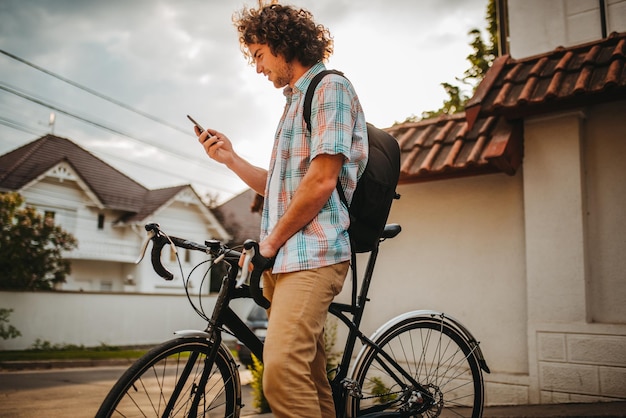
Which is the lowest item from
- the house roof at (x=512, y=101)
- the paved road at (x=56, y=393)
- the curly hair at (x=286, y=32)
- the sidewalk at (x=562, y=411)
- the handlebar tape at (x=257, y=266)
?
the paved road at (x=56, y=393)

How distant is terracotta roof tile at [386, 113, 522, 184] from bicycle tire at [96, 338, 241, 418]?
3.07 meters

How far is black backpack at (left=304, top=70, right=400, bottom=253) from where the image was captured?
2.19m

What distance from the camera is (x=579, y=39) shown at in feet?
18.4

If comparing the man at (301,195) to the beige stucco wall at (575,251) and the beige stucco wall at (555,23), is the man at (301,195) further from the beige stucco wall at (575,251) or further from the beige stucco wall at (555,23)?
the beige stucco wall at (555,23)

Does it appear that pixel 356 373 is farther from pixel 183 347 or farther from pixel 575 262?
pixel 575 262

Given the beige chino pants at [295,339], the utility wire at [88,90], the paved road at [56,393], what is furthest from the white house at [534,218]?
the utility wire at [88,90]

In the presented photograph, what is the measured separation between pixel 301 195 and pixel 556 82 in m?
3.32

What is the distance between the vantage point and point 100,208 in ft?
84.3

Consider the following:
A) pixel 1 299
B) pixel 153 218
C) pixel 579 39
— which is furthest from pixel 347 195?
pixel 153 218

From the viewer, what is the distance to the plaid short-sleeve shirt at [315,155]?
1.97 metres

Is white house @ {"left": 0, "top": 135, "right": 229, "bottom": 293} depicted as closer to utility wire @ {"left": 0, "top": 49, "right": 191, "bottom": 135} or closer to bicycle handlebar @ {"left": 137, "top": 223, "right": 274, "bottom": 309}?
utility wire @ {"left": 0, "top": 49, "right": 191, "bottom": 135}

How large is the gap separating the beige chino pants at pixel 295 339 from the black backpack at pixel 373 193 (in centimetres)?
27

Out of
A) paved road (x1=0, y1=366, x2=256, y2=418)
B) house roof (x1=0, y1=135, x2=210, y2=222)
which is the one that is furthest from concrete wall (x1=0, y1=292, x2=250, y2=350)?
house roof (x1=0, y1=135, x2=210, y2=222)

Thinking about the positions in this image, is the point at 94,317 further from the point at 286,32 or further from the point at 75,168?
the point at 286,32
